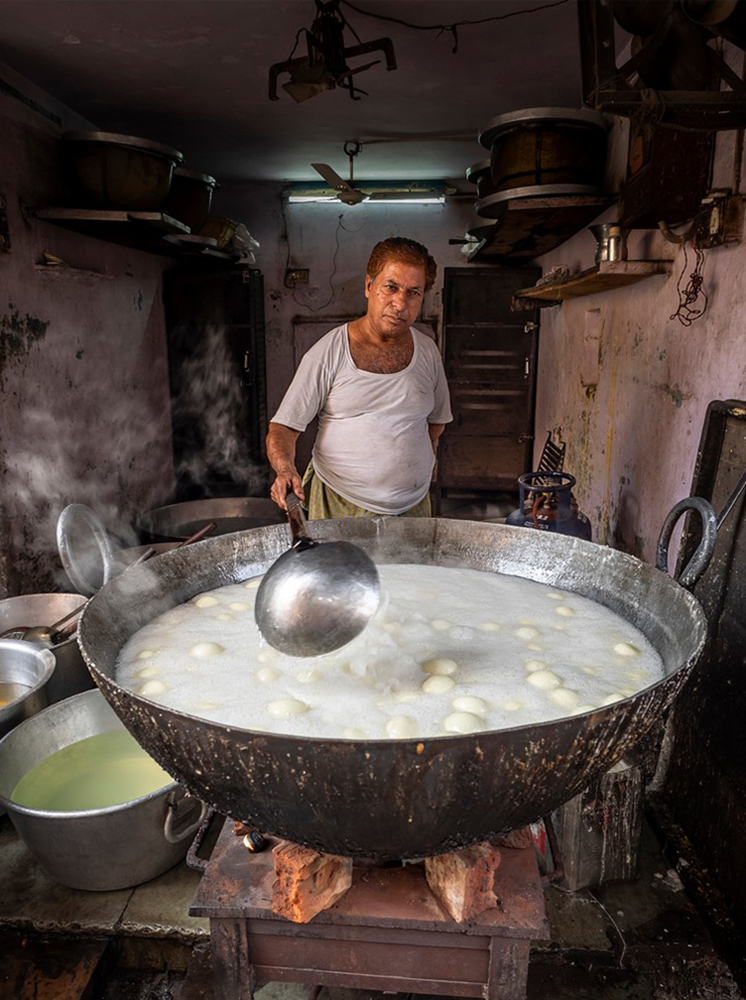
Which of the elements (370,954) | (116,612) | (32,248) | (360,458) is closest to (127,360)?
(32,248)

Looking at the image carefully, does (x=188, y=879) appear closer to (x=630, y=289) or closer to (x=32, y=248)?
(x=630, y=289)

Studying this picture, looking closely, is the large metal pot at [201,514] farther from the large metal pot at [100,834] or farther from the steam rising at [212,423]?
the large metal pot at [100,834]

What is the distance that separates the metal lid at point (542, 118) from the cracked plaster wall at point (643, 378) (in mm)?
276

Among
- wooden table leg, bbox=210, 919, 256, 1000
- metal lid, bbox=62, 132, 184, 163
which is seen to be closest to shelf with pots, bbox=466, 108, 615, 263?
metal lid, bbox=62, 132, 184, 163

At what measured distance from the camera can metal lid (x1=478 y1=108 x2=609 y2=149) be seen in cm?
363

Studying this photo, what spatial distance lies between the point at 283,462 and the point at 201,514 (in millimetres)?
3705

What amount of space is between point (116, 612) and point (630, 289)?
354cm

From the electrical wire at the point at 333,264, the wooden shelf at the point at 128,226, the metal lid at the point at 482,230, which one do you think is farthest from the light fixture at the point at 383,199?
the wooden shelf at the point at 128,226

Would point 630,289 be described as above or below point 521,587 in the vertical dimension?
above

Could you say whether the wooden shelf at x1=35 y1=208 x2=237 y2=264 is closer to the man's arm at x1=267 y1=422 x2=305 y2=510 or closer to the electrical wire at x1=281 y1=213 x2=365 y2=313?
the electrical wire at x1=281 y1=213 x2=365 y2=313

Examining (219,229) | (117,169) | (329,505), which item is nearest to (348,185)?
(219,229)

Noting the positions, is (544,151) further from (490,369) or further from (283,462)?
(490,369)

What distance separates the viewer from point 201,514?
5.67 meters

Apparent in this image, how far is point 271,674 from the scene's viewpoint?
4.35 feet
